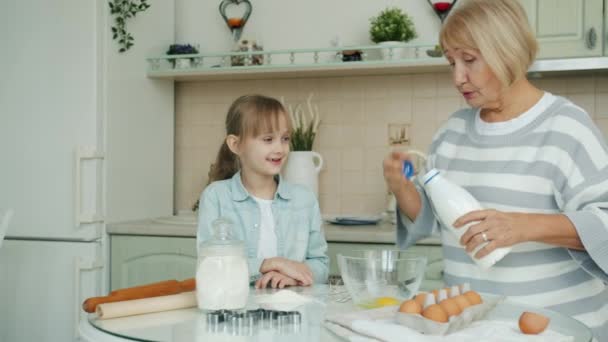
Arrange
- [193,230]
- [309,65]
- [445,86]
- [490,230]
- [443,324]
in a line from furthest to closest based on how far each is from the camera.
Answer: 1. [445,86]
2. [309,65]
3. [193,230]
4. [490,230]
5. [443,324]

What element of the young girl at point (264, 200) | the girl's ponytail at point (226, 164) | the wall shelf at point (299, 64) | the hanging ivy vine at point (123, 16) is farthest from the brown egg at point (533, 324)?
the hanging ivy vine at point (123, 16)

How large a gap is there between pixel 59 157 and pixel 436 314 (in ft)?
6.57

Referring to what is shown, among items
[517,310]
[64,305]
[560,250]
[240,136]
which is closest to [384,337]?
[517,310]

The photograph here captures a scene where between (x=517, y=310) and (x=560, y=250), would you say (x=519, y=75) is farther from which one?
(x=517, y=310)

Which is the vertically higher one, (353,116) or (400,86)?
(400,86)

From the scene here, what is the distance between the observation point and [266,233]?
6.08ft

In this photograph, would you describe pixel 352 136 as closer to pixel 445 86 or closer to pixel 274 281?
pixel 445 86

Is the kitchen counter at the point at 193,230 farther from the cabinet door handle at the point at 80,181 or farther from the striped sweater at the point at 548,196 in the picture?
the striped sweater at the point at 548,196

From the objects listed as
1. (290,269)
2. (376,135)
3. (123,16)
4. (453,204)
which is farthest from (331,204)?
(453,204)

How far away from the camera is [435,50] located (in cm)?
260

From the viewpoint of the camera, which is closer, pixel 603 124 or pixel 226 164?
pixel 226 164

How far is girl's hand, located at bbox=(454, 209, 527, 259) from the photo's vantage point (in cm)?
115

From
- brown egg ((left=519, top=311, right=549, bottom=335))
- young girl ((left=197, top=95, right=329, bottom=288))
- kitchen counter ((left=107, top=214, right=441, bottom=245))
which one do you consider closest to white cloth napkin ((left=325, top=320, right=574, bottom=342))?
brown egg ((left=519, top=311, right=549, bottom=335))

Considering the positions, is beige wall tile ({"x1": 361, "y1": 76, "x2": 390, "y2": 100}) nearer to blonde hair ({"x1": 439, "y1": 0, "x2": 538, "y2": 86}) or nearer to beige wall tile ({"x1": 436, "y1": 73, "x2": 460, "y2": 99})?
beige wall tile ({"x1": 436, "y1": 73, "x2": 460, "y2": 99})
